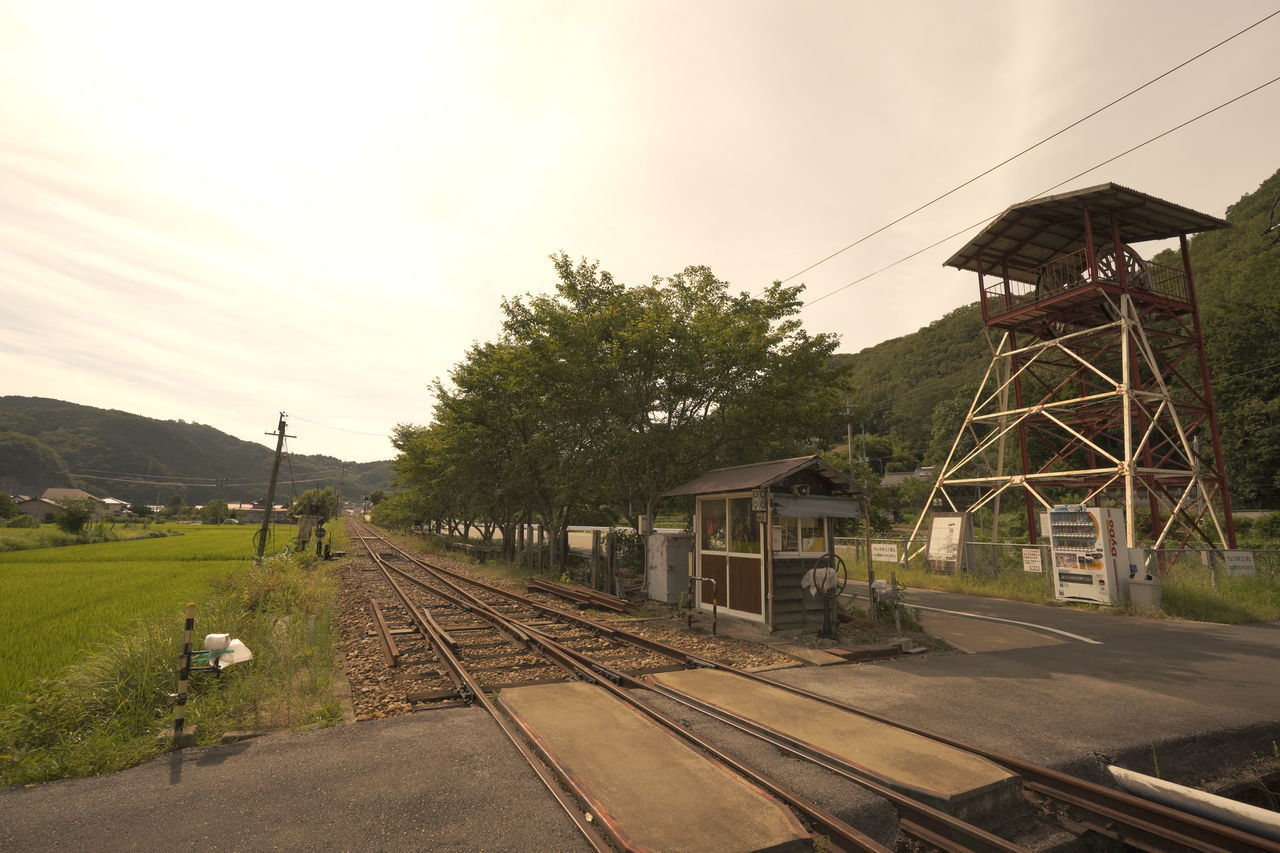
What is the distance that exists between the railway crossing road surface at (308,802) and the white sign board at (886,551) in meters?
21.8

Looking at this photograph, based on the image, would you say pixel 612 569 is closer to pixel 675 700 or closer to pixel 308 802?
pixel 675 700

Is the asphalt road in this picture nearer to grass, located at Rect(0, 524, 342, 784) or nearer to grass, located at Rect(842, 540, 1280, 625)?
grass, located at Rect(0, 524, 342, 784)

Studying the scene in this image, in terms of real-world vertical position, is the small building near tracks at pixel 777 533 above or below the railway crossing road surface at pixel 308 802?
above

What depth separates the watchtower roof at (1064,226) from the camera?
62.4ft

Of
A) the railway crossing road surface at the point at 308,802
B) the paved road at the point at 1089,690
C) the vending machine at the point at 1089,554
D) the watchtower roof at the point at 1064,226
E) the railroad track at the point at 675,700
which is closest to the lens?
the railway crossing road surface at the point at 308,802

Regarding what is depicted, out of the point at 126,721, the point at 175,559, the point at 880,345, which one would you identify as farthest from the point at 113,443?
the point at 126,721

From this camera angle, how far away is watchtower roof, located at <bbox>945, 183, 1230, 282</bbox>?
62.4ft

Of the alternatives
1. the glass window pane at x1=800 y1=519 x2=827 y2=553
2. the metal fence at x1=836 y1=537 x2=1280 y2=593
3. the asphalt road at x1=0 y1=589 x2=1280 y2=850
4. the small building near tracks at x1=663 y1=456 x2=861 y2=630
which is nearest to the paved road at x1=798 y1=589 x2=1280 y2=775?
the asphalt road at x1=0 y1=589 x2=1280 y2=850

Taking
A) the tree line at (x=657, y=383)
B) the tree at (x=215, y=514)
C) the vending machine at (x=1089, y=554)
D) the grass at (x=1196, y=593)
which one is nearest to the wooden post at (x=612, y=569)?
the tree line at (x=657, y=383)

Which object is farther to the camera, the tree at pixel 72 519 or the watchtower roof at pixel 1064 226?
the tree at pixel 72 519

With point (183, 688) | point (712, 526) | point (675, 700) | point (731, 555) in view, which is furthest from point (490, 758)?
point (712, 526)

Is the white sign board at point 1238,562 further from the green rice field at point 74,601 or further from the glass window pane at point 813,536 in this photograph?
the green rice field at point 74,601

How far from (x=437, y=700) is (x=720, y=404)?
39.8 ft

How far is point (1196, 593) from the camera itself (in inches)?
597
